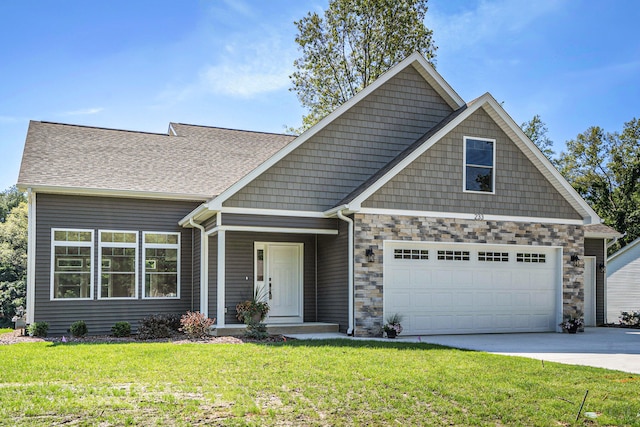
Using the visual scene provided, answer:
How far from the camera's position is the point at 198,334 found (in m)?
14.4

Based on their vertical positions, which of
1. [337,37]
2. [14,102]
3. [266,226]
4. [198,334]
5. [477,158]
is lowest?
[198,334]

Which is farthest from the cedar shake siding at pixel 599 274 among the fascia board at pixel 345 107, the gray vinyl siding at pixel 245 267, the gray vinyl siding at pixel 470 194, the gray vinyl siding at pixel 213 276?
the gray vinyl siding at pixel 213 276

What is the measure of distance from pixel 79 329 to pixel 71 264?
75.6 inches

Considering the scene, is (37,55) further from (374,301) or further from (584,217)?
(584,217)

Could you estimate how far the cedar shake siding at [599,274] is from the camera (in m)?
20.5

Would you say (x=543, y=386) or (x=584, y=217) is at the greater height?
(x=584, y=217)

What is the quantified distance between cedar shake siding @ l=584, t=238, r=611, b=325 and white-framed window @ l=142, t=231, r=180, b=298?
12724 millimetres

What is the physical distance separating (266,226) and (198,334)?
290 cm

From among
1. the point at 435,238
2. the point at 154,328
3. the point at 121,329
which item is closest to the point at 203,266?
the point at 154,328

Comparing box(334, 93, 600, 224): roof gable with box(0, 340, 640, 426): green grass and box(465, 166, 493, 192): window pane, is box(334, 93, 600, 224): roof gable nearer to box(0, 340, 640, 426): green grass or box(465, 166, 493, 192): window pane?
box(465, 166, 493, 192): window pane

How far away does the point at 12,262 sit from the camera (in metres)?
38.8

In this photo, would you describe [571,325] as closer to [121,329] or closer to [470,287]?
[470,287]

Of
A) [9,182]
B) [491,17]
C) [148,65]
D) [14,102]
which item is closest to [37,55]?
[148,65]

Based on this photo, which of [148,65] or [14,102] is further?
[14,102]
